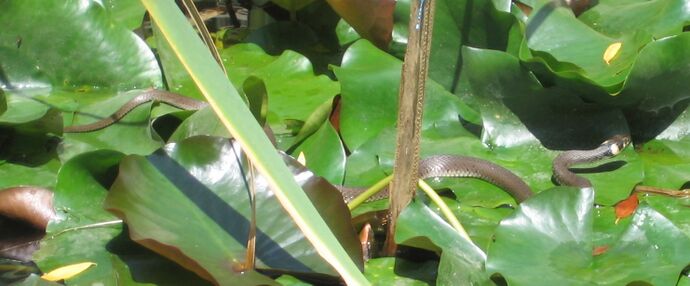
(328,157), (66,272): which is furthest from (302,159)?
(66,272)

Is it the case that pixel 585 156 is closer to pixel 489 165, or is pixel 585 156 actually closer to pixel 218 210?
pixel 489 165

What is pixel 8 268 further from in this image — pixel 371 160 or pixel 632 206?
pixel 632 206

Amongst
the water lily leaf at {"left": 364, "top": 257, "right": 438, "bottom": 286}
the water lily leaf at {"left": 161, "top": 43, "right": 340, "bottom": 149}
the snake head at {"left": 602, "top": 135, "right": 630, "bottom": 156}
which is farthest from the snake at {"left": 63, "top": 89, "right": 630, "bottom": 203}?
the water lily leaf at {"left": 364, "top": 257, "right": 438, "bottom": 286}

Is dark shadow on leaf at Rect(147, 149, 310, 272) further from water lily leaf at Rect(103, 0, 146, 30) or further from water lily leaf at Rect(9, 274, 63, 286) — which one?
water lily leaf at Rect(103, 0, 146, 30)

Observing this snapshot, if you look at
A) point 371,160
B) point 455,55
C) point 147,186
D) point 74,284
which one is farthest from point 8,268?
point 455,55

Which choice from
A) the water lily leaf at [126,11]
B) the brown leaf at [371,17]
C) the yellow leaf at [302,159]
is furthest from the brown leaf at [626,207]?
the water lily leaf at [126,11]

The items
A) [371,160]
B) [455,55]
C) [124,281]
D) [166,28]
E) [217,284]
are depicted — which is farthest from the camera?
[455,55]

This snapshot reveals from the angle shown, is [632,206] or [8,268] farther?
[632,206]
